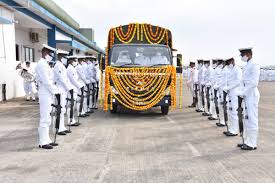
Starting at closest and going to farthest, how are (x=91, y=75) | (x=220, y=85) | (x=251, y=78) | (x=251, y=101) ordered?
(x=251, y=78) → (x=251, y=101) → (x=220, y=85) → (x=91, y=75)

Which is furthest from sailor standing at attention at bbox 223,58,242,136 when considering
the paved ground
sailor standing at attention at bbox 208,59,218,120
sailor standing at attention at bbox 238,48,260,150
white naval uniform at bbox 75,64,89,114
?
white naval uniform at bbox 75,64,89,114

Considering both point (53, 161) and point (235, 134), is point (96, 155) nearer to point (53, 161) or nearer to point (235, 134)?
point (53, 161)

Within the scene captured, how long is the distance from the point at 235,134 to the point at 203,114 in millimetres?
3652

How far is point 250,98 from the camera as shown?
710 centimetres

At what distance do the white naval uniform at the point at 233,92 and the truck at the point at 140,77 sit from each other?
8.38ft

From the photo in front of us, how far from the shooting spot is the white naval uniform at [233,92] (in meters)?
8.55

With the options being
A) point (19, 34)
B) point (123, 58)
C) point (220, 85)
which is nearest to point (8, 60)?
point (19, 34)

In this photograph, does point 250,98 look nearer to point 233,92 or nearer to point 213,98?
point 233,92

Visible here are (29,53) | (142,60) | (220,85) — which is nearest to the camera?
(220,85)

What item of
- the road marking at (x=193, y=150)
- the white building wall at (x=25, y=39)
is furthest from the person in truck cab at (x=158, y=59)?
the white building wall at (x=25, y=39)

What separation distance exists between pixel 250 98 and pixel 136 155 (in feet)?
8.84

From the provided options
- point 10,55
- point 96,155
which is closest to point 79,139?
point 96,155

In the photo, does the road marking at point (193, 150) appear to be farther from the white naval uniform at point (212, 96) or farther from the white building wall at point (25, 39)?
the white building wall at point (25, 39)

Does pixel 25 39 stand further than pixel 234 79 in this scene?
Yes
